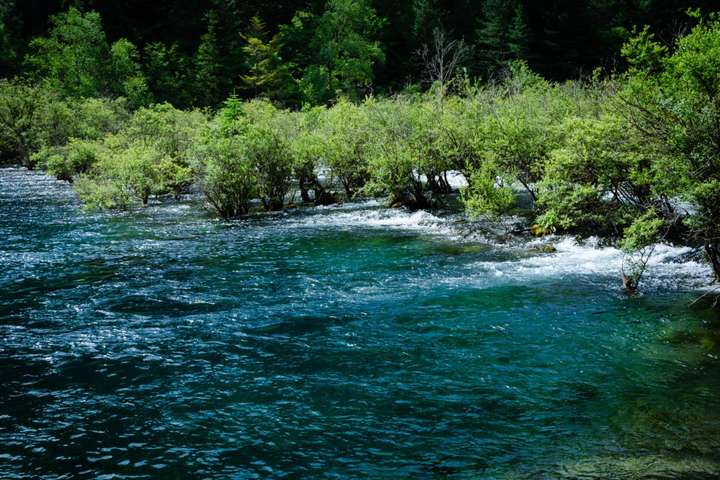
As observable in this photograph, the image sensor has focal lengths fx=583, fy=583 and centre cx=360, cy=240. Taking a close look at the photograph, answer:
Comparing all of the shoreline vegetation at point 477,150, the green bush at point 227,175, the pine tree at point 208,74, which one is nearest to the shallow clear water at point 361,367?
the shoreline vegetation at point 477,150

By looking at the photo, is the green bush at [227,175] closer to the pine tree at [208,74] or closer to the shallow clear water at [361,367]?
the shallow clear water at [361,367]

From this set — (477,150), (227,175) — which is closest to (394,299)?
(477,150)

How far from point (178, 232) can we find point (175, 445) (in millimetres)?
20850

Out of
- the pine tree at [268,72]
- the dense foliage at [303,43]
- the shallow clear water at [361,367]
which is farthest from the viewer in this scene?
the pine tree at [268,72]

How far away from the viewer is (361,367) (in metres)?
12.6

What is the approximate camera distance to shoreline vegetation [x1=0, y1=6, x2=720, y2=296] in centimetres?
1380

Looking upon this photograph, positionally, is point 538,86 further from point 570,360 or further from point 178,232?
point 570,360

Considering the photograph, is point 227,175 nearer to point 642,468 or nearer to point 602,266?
point 602,266

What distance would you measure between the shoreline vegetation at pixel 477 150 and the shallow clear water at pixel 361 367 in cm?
235

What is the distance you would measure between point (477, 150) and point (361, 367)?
677 inches

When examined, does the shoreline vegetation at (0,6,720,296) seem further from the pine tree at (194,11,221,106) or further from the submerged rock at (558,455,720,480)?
the pine tree at (194,11,221,106)

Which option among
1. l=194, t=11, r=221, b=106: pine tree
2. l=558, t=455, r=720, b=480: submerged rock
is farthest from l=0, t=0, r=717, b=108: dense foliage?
l=558, t=455, r=720, b=480: submerged rock

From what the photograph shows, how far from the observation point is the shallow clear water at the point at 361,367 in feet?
30.2

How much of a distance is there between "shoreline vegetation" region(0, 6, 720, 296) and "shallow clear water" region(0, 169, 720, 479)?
2.35 meters
